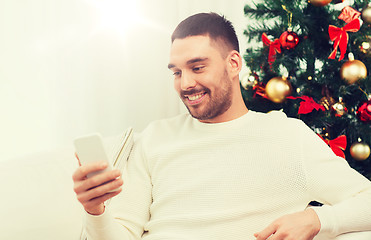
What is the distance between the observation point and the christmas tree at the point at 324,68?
127 cm

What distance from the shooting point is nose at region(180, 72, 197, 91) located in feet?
3.63

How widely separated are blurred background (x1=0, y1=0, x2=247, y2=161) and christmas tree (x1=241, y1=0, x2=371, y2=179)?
A: 48 cm

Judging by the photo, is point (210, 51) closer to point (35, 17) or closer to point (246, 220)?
point (246, 220)

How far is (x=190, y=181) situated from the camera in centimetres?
107

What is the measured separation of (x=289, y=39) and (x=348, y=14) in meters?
0.22

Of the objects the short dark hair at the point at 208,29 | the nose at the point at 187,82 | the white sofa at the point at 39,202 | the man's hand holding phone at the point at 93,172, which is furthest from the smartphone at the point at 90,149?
the short dark hair at the point at 208,29

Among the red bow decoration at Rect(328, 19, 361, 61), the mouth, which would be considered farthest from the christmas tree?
the mouth

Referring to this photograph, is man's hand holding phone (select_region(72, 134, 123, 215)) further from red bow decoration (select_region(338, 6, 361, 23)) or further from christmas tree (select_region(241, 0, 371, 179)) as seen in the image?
red bow decoration (select_region(338, 6, 361, 23))

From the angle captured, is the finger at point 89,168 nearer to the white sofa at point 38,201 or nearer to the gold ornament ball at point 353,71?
the white sofa at point 38,201

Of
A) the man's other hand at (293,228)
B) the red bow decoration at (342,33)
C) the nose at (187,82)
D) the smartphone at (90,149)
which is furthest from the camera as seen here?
the red bow decoration at (342,33)

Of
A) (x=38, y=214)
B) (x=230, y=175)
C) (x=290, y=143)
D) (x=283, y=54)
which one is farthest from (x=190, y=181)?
(x=283, y=54)

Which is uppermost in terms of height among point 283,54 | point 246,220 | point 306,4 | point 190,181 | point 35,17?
point 35,17

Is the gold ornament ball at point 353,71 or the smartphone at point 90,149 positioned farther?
the gold ornament ball at point 353,71

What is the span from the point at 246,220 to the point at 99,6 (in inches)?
44.4
